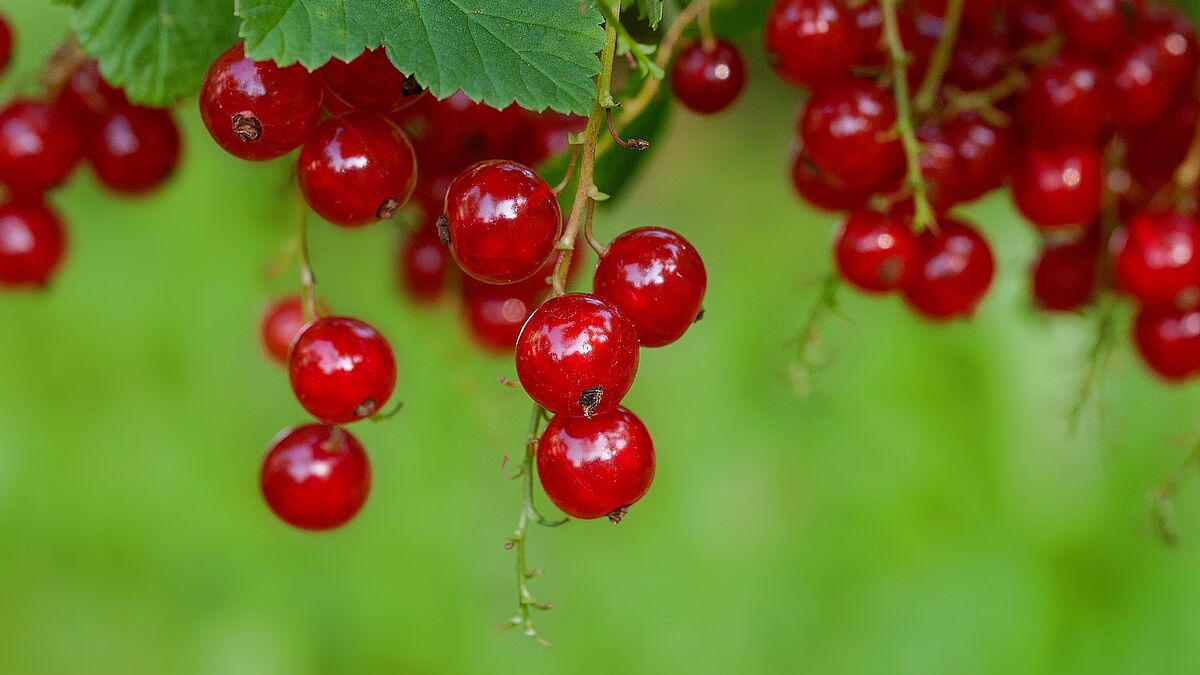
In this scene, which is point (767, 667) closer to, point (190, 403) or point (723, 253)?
point (723, 253)

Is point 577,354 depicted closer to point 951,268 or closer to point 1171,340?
point 951,268

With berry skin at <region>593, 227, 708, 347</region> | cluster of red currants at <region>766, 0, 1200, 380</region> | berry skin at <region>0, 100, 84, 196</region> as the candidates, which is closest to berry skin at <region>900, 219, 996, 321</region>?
cluster of red currants at <region>766, 0, 1200, 380</region>

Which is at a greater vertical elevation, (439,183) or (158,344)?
(439,183)

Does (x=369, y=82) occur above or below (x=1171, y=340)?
above

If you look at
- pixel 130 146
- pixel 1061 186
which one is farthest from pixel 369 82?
pixel 1061 186

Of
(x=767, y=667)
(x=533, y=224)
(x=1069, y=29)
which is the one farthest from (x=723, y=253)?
(x=533, y=224)

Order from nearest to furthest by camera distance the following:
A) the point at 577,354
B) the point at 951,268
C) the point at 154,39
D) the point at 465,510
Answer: the point at 577,354 → the point at 154,39 → the point at 951,268 → the point at 465,510
